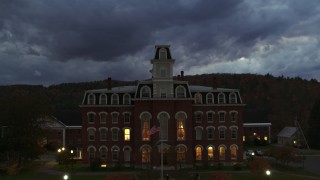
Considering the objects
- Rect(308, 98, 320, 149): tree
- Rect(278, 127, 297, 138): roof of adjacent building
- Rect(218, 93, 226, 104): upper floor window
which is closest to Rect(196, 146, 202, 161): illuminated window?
Rect(218, 93, 226, 104): upper floor window

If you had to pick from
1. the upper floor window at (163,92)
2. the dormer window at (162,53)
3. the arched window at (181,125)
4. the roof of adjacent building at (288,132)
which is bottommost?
the roof of adjacent building at (288,132)

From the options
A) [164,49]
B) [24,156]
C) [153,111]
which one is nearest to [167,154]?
[153,111]

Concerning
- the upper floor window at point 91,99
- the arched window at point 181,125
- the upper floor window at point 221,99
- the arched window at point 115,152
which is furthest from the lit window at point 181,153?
the upper floor window at point 91,99

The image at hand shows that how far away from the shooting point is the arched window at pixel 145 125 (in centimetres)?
6272

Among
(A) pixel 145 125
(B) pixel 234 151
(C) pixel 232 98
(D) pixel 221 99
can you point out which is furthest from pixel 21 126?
(B) pixel 234 151

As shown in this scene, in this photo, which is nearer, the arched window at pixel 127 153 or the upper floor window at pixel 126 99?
the arched window at pixel 127 153

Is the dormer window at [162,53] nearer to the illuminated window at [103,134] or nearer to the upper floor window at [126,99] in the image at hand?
the upper floor window at [126,99]

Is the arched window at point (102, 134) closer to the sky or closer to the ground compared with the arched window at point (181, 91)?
closer to the ground

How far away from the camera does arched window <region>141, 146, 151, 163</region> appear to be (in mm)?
62675

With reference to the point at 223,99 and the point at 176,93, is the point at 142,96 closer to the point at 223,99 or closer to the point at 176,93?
the point at 176,93

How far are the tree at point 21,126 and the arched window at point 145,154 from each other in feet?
50.3

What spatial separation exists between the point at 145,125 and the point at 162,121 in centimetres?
270

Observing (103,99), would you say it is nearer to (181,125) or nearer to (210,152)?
(181,125)

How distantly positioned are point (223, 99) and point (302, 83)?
139 meters
